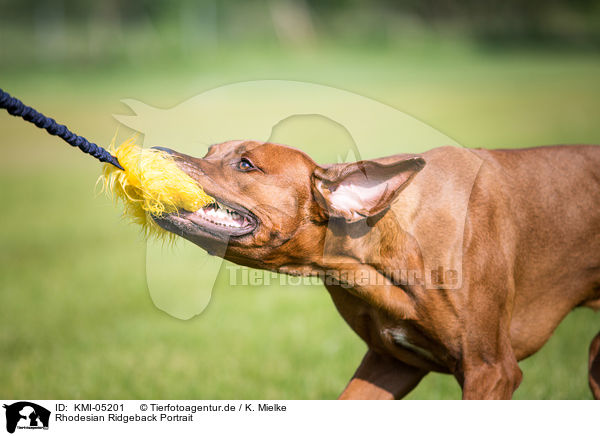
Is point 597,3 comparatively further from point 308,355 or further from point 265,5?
point 308,355

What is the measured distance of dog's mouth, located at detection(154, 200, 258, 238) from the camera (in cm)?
330

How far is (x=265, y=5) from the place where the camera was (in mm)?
35844

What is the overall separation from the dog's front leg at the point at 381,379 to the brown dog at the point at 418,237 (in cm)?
2

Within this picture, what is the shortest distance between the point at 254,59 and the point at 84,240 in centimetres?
1917

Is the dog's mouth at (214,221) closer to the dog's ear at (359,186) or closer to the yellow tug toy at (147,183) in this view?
the yellow tug toy at (147,183)

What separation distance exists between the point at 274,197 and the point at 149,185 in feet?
1.86

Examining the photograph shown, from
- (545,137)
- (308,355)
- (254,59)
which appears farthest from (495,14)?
(308,355)

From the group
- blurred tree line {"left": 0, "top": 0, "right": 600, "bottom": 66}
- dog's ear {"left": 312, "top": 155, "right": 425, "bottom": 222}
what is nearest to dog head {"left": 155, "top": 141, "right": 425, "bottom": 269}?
dog's ear {"left": 312, "top": 155, "right": 425, "bottom": 222}

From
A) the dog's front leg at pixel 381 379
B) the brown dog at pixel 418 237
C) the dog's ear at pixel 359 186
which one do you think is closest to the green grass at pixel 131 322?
the brown dog at pixel 418 237

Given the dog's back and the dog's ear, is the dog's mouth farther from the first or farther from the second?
the dog's back

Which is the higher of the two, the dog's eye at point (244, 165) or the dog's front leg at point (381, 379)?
the dog's eye at point (244, 165)

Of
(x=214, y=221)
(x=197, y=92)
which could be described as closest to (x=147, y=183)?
(x=214, y=221)

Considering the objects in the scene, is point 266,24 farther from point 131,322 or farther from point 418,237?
point 418,237

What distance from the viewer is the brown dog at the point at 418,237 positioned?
334cm
